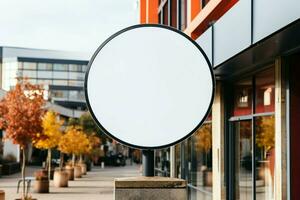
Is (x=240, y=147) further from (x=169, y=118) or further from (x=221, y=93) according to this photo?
(x=169, y=118)

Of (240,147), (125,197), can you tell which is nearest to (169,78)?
(125,197)

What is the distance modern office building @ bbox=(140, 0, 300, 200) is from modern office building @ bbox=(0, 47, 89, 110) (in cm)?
8328

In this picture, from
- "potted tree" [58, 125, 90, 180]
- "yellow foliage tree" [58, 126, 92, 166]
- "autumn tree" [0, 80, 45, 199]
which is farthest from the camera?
"yellow foliage tree" [58, 126, 92, 166]

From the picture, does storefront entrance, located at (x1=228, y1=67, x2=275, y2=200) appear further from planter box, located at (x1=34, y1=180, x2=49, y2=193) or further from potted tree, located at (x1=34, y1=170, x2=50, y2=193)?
planter box, located at (x1=34, y1=180, x2=49, y2=193)

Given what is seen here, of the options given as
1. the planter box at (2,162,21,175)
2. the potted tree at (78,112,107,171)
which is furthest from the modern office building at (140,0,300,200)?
the potted tree at (78,112,107,171)

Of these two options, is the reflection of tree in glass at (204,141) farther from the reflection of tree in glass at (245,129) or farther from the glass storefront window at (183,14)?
the glass storefront window at (183,14)

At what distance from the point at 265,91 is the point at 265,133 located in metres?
Result: 0.71

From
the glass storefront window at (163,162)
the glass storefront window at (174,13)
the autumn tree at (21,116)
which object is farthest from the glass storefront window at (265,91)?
the autumn tree at (21,116)

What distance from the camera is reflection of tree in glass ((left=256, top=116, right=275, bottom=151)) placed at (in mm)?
9938

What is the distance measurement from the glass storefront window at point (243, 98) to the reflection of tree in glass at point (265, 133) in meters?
0.80

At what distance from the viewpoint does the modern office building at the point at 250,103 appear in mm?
7535

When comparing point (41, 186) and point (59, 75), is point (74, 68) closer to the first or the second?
point (59, 75)

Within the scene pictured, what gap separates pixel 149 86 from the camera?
3078mm

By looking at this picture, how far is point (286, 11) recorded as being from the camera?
19.7 ft
